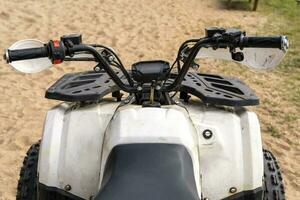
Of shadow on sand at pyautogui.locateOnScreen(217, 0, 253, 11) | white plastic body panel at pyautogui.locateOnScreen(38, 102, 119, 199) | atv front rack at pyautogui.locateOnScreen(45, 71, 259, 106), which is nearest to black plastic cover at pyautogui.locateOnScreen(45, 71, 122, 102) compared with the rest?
atv front rack at pyautogui.locateOnScreen(45, 71, 259, 106)

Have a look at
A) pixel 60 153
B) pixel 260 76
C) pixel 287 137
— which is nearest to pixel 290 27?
pixel 260 76

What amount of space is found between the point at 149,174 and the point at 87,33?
6.17m

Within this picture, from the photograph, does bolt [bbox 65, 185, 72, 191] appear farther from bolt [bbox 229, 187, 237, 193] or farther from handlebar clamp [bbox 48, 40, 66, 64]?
bolt [bbox 229, 187, 237, 193]

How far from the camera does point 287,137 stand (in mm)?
4820

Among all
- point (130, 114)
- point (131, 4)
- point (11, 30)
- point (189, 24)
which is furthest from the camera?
point (131, 4)

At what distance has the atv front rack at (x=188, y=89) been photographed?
232 centimetres

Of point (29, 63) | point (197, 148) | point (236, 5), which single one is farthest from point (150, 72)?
point (236, 5)

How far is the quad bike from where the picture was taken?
67.3 inches

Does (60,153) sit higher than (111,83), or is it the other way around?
(111,83)

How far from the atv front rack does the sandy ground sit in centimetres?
151

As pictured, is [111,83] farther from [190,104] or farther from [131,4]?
[131,4]

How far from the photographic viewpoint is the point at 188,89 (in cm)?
245

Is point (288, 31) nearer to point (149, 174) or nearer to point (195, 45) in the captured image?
point (195, 45)

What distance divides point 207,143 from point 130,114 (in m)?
0.43
